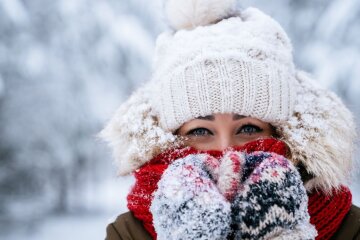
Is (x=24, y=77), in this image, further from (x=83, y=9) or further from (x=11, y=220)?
(x=11, y=220)

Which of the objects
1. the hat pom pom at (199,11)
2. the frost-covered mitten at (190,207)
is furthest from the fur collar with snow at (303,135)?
the frost-covered mitten at (190,207)

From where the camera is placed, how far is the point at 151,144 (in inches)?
55.9

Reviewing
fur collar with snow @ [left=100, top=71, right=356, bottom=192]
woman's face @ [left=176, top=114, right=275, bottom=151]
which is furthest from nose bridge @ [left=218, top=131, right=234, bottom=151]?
fur collar with snow @ [left=100, top=71, right=356, bottom=192]

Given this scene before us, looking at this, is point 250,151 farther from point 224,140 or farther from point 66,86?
point 66,86

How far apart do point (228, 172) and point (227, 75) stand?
467mm

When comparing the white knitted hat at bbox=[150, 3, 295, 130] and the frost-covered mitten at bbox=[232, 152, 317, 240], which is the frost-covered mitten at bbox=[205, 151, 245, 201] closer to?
the frost-covered mitten at bbox=[232, 152, 317, 240]

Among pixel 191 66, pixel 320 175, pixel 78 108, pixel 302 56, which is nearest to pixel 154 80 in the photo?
pixel 191 66

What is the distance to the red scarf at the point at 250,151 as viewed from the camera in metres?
1.32

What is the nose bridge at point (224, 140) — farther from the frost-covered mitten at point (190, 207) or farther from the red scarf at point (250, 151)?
the frost-covered mitten at point (190, 207)

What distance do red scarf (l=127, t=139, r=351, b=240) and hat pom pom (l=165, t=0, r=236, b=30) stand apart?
47 cm

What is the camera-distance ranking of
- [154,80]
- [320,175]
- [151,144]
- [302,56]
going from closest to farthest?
[320,175], [151,144], [154,80], [302,56]

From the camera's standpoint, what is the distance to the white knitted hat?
1.39 m

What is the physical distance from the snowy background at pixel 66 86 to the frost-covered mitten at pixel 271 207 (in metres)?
6.01

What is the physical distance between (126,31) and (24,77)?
5.89ft
